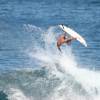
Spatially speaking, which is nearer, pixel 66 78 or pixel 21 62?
pixel 66 78

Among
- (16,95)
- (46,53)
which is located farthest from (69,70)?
(46,53)

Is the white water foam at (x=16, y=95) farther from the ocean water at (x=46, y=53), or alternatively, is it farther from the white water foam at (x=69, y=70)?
the white water foam at (x=69, y=70)

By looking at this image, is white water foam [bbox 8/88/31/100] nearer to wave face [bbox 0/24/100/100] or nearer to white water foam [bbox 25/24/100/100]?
wave face [bbox 0/24/100/100]

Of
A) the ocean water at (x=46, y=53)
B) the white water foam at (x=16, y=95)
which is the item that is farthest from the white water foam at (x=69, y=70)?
the white water foam at (x=16, y=95)

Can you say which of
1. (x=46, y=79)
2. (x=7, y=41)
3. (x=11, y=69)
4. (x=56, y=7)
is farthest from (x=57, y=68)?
(x=56, y=7)

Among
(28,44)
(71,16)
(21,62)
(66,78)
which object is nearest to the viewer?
(66,78)

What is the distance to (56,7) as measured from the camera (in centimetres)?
7556

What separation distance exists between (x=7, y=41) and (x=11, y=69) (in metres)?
9.87

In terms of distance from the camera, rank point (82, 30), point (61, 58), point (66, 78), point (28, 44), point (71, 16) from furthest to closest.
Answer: point (71, 16) → point (82, 30) → point (28, 44) → point (61, 58) → point (66, 78)

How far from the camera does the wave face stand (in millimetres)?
39625

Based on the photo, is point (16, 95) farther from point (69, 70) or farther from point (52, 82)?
point (69, 70)

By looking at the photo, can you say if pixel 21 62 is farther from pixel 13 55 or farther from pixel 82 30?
pixel 82 30

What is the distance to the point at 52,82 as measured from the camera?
1599 inches

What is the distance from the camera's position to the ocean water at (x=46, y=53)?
1583 inches
